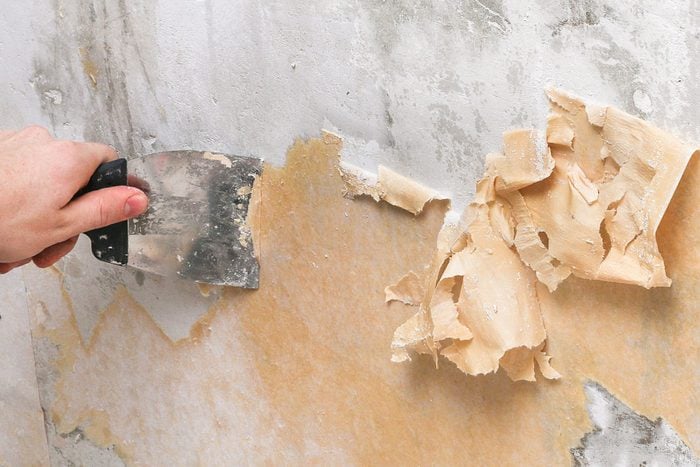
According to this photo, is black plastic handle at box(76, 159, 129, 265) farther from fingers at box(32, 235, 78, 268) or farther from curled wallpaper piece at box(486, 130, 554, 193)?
curled wallpaper piece at box(486, 130, 554, 193)

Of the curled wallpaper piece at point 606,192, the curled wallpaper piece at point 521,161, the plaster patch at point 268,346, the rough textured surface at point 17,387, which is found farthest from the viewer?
the rough textured surface at point 17,387

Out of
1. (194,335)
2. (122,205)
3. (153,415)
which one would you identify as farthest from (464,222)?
(153,415)

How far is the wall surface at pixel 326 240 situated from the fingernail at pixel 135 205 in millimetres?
199

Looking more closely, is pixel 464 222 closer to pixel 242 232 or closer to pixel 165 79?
pixel 242 232

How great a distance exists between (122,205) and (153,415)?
2.13ft

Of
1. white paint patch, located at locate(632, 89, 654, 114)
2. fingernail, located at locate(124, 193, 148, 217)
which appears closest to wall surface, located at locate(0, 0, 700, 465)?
white paint patch, located at locate(632, 89, 654, 114)

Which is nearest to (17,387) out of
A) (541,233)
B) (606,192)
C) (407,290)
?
(407,290)

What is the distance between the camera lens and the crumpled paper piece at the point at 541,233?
3.68ft

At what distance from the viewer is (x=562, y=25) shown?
116cm

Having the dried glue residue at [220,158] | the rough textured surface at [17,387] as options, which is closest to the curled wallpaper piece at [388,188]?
the dried glue residue at [220,158]

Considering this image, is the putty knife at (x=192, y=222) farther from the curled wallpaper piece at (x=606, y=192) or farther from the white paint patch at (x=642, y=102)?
the white paint patch at (x=642, y=102)

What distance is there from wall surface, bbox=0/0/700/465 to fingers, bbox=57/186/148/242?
229mm

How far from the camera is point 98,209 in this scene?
139 cm

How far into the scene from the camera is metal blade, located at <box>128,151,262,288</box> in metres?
1.53
